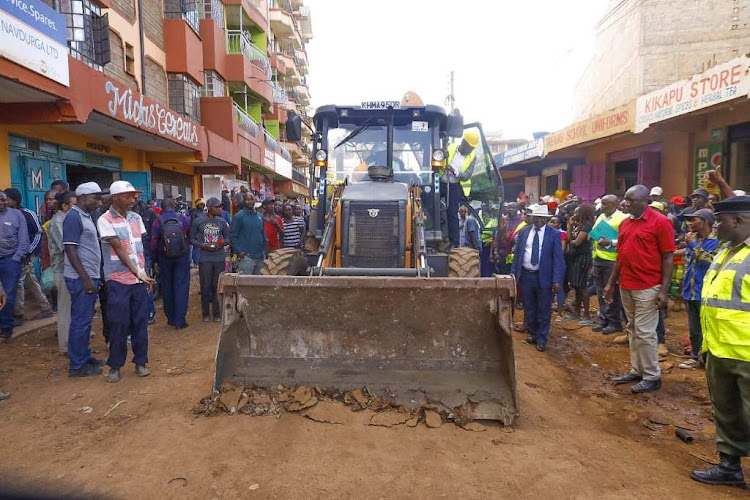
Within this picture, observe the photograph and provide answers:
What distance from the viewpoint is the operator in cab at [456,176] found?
7.20m

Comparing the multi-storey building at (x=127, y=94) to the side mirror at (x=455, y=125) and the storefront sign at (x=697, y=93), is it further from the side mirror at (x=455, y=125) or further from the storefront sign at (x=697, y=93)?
the storefront sign at (x=697, y=93)

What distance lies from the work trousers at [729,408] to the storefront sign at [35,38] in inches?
310

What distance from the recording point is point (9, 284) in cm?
645

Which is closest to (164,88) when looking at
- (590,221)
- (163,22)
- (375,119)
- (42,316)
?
(163,22)

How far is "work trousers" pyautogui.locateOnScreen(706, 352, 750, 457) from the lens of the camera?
3.32m

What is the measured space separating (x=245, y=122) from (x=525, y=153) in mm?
10677

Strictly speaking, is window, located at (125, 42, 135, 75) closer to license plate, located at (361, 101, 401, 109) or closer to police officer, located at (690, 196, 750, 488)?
license plate, located at (361, 101, 401, 109)

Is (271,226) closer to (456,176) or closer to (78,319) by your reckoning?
(456,176)

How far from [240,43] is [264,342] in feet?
68.3

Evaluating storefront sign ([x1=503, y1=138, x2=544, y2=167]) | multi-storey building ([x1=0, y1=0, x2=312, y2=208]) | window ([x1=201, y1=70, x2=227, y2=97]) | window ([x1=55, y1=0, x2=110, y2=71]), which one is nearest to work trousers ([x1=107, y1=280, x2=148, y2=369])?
multi-storey building ([x1=0, y1=0, x2=312, y2=208])

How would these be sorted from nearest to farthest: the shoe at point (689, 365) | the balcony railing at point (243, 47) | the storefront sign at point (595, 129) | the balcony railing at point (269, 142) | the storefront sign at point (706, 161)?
the shoe at point (689, 365) → the storefront sign at point (706, 161) → the storefront sign at point (595, 129) → the balcony railing at point (243, 47) → the balcony railing at point (269, 142)

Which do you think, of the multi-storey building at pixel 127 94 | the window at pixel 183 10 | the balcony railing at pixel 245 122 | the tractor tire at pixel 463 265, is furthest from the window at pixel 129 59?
the tractor tire at pixel 463 265

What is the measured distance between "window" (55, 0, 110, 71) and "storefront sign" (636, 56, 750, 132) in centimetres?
1163

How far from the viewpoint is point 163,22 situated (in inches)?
601
